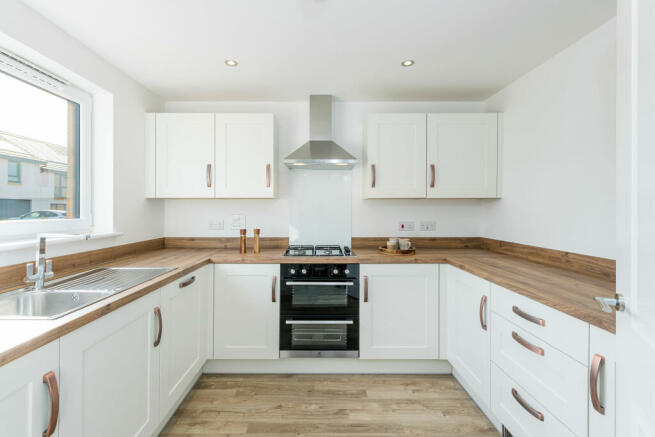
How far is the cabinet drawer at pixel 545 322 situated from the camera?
113 cm

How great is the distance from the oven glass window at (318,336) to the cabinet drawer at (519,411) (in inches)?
40.1

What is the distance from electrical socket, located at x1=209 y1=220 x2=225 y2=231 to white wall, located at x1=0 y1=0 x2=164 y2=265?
0.47m

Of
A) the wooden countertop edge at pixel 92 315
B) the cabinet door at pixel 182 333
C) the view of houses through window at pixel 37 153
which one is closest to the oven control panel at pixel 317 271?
the cabinet door at pixel 182 333

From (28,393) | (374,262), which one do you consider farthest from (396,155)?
(28,393)

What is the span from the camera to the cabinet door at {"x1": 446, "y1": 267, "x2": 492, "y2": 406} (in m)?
1.78

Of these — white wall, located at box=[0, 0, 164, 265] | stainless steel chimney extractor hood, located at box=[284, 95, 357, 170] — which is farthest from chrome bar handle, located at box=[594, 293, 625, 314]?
white wall, located at box=[0, 0, 164, 265]

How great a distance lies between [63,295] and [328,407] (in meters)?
1.63

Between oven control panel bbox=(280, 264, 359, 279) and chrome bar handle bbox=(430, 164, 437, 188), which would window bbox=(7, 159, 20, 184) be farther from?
chrome bar handle bbox=(430, 164, 437, 188)

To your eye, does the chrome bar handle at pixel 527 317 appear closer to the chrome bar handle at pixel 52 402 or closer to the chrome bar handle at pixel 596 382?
the chrome bar handle at pixel 596 382

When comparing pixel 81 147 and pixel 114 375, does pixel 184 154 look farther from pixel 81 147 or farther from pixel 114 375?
pixel 114 375

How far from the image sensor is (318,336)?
7.46 feet

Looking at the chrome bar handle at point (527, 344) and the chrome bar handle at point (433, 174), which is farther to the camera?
the chrome bar handle at point (433, 174)

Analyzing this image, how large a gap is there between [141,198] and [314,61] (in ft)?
5.96

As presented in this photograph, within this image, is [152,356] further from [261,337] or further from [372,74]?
[372,74]
